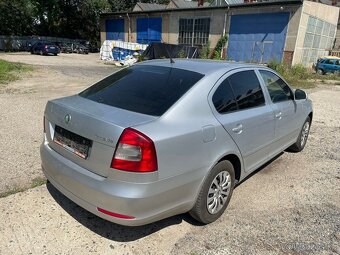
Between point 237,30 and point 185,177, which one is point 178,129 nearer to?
point 185,177

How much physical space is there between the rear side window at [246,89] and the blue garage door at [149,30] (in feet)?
86.7

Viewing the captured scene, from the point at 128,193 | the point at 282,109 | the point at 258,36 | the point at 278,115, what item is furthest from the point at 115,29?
the point at 128,193

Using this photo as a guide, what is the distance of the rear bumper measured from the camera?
7.91ft

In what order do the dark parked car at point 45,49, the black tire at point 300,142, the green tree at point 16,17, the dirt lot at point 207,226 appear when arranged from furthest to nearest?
the green tree at point 16,17
the dark parked car at point 45,49
the black tire at point 300,142
the dirt lot at point 207,226

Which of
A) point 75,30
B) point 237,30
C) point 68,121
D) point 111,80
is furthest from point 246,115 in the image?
point 75,30

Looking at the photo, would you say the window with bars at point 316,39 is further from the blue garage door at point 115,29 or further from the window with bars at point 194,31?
the blue garage door at point 115,29

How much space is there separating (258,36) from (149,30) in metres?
11.8

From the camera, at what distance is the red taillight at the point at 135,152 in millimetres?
2377

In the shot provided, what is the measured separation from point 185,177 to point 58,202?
1607mm

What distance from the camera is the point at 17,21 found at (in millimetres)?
40125

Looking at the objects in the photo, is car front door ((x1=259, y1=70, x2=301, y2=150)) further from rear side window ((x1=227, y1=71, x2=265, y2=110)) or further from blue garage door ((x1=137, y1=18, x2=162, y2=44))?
blue garage door ((x1=137, y1=18, x2=162, y2=44))

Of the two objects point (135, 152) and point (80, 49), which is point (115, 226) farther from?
point (80, 49)

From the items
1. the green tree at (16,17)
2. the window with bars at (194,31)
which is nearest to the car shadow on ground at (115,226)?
the window with bars at (194,31)

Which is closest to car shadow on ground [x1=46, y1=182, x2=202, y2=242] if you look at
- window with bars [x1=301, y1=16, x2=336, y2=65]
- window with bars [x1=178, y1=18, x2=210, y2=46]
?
window with bars [x1=301, y1=16, x2=336, y2=65]
